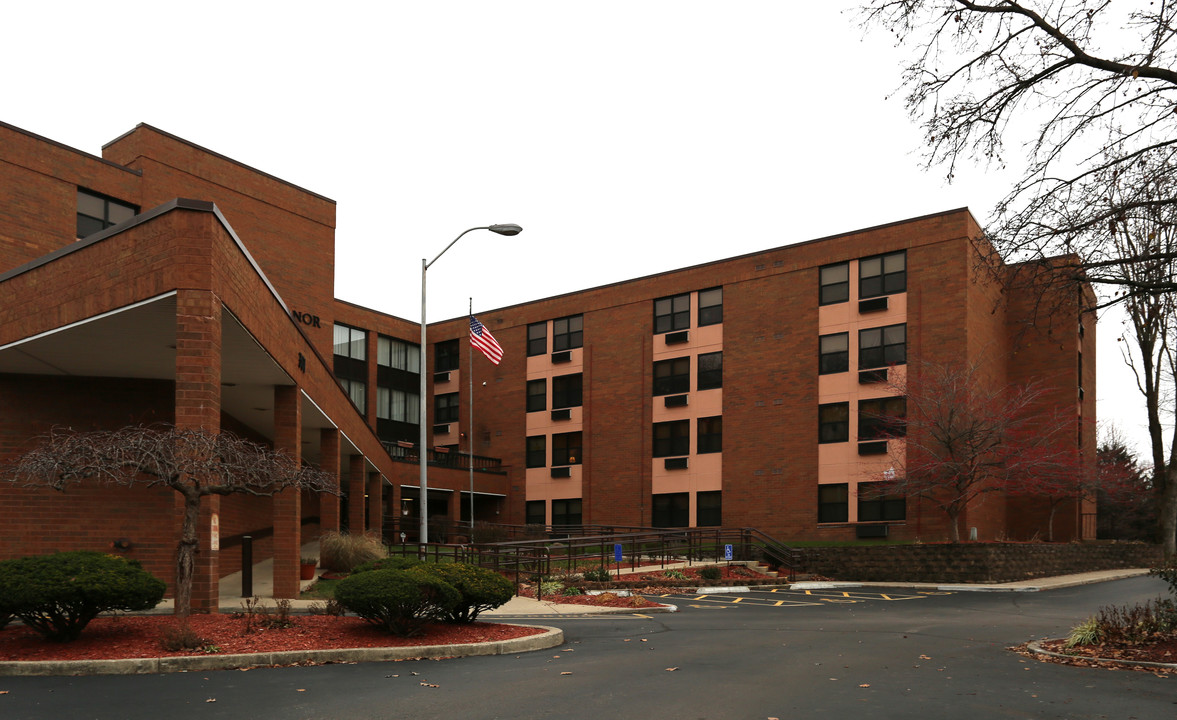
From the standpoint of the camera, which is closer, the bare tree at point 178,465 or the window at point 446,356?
the bare tree at point 178,465

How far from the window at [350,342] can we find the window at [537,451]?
1026 centimetres

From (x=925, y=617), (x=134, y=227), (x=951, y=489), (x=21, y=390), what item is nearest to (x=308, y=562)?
(x=21, y=390)

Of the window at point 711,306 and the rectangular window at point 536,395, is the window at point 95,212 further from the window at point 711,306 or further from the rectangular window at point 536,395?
the rectangular window at point 536,395

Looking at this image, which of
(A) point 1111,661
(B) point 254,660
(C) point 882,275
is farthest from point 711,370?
(B) point 254,660

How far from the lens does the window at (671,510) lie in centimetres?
4450

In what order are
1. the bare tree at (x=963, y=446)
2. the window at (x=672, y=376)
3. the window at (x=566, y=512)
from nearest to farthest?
the bare tree at (x=963, y=446) < the window at (x=672, y=376) < the window at (x=566, y=512)

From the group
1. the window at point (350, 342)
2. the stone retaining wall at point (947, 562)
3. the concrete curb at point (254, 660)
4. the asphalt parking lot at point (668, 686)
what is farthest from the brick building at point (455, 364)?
the asphalt parking lot at point (668, 686)

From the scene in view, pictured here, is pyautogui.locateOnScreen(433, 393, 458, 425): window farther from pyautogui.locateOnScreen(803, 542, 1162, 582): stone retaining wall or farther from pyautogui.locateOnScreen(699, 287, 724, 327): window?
pyautogui.locateOnScreen(803, 542, 1162, 582): stone retaining wall

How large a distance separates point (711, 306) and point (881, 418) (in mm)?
10444

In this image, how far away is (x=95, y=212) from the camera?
2794 centimetres

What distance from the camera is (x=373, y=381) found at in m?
52.9

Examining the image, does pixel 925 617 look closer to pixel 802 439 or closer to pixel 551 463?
pixel 802 439

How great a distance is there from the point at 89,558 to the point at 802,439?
107 feet

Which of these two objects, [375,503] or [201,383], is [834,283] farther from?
[201,383]
